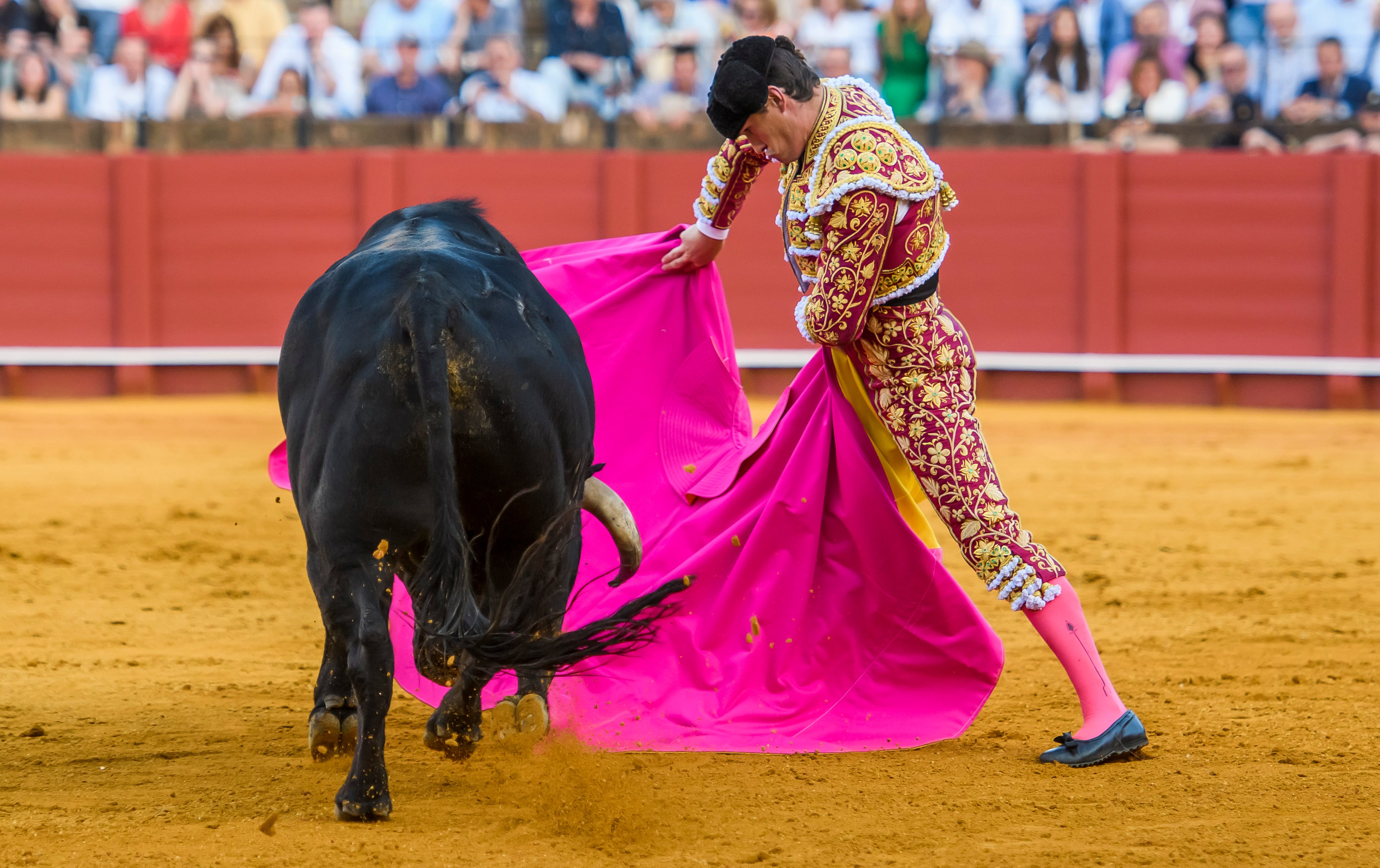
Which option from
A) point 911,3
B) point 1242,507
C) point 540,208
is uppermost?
point 911,3

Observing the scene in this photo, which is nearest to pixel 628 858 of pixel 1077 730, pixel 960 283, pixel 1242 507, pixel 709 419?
pixel 1077 730

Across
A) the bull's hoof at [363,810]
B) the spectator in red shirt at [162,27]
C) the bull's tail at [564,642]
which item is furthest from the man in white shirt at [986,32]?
the bull's hoof at [363,810]

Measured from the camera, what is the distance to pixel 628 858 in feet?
6.73

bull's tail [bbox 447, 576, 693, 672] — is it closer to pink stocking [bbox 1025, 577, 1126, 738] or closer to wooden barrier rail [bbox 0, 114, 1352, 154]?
pink stocking [bbox 1025, 577, 1126, 738]

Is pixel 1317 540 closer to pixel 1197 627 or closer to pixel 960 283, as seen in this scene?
pixel 1197 627

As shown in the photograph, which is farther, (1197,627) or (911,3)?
(911,3)

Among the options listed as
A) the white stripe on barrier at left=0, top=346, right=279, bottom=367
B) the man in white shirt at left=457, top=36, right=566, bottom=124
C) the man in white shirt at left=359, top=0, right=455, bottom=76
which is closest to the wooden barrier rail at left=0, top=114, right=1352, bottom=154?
the man in white shirt at left=457, top=36, right=566, bottom=124

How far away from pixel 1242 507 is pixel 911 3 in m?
3.81

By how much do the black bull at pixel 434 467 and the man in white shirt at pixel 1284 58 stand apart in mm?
6435

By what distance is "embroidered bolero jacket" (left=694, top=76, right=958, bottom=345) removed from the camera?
7.98 ft

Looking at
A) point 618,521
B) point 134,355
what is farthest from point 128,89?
point 618,521

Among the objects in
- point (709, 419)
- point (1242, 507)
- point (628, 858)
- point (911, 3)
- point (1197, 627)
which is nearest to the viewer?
point (628, 858)

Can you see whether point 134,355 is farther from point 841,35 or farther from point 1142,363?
point 1142,363

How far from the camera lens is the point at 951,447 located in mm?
2572
